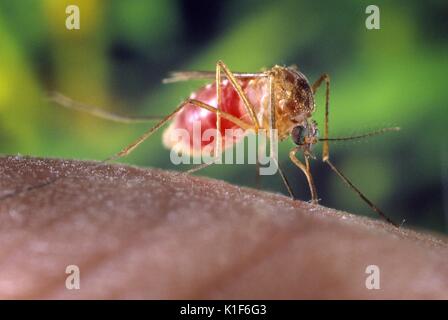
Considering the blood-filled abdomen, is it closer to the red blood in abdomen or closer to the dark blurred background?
the red blood in abdomen

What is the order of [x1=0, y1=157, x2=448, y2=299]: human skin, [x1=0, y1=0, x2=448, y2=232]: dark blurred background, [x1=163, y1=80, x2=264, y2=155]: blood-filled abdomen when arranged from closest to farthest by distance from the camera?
[x1=0, y1=157, x2=448, y2=299]: human skin, [x1=163, y1=80, x2=264, y2=155]: blood-filled abdomen, [x1=0, y1=0, x2=448, y2=232]: dark blurred background

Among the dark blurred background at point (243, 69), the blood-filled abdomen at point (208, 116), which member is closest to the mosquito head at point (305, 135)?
the blood-filled abdomen at point (208, 116)

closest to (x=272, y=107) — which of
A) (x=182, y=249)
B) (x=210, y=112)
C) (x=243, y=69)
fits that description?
(x=210, y=112)

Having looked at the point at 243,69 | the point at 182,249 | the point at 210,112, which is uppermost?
the point at 243,69

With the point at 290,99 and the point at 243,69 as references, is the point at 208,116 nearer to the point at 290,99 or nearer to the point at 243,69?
the point at 290,99
